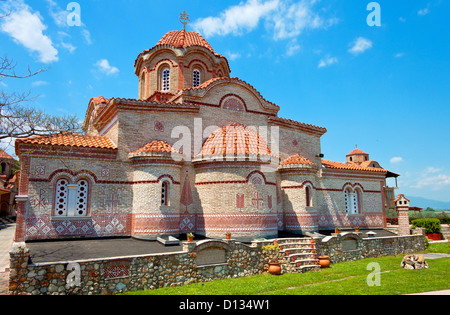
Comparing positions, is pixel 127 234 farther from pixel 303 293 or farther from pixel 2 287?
pixel 303 293

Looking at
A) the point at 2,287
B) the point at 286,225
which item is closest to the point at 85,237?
the point at 2,287

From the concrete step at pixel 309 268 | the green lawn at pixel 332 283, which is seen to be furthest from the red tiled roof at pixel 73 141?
the concrete step at pixel 309 268

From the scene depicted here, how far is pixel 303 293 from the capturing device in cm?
862

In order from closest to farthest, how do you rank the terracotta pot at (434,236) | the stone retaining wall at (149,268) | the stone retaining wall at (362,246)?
the stone retaining wall at (149,268) → the stone retaining wall at (362,246) → the terracotta pot at (434,236)

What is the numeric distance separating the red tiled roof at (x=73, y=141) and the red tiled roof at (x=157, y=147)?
1.22 m

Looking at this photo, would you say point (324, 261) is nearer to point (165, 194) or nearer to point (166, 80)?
point (165, 194)

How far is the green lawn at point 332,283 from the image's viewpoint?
344 inches

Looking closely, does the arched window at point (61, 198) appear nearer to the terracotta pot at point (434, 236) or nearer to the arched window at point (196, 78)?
the arched window at point (196, 78)

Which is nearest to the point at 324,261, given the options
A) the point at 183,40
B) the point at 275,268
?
the point at 275,268

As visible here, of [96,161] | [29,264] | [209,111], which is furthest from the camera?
[209,111]

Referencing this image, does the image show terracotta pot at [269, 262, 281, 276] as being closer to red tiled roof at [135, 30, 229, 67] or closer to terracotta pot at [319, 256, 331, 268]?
terracotta pot at [319, 256, 331, 268]

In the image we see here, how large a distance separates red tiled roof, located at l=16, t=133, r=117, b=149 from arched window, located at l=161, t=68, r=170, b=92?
17.9 feet

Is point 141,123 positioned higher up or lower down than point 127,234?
higher up

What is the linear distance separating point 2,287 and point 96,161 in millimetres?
5525
